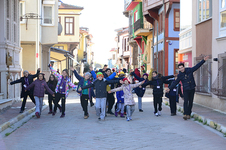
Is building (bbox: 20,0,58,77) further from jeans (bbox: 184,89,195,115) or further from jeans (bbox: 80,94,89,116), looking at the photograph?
jeans (bbox: 184,89,195,115)

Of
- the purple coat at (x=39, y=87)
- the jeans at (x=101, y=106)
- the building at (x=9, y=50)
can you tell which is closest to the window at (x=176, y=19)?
the building at (x=9, y=50)

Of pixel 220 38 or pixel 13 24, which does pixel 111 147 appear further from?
pixel 13 24

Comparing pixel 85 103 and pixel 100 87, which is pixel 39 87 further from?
pixel 100 87

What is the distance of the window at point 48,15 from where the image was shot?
26884mm

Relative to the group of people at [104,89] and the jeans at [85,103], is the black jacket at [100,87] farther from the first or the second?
the jeans at [85,103]

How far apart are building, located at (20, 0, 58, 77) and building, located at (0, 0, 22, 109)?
3782 millimetres

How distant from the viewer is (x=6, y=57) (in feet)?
53.7

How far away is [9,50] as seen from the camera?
1686 centimetres

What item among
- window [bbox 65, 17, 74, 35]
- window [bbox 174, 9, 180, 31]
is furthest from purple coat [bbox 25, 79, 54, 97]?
window [bbox 65, 17, 74, 35]

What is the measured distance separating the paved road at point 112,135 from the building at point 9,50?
5.12 m

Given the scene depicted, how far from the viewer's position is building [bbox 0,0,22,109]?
16078 mm

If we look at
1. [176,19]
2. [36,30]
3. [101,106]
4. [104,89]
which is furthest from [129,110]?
[176,19]

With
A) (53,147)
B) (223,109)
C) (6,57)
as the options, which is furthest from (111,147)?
(6,57)

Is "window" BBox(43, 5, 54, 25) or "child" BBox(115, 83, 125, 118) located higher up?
"window" BBox(43, 5, 54, 25)
